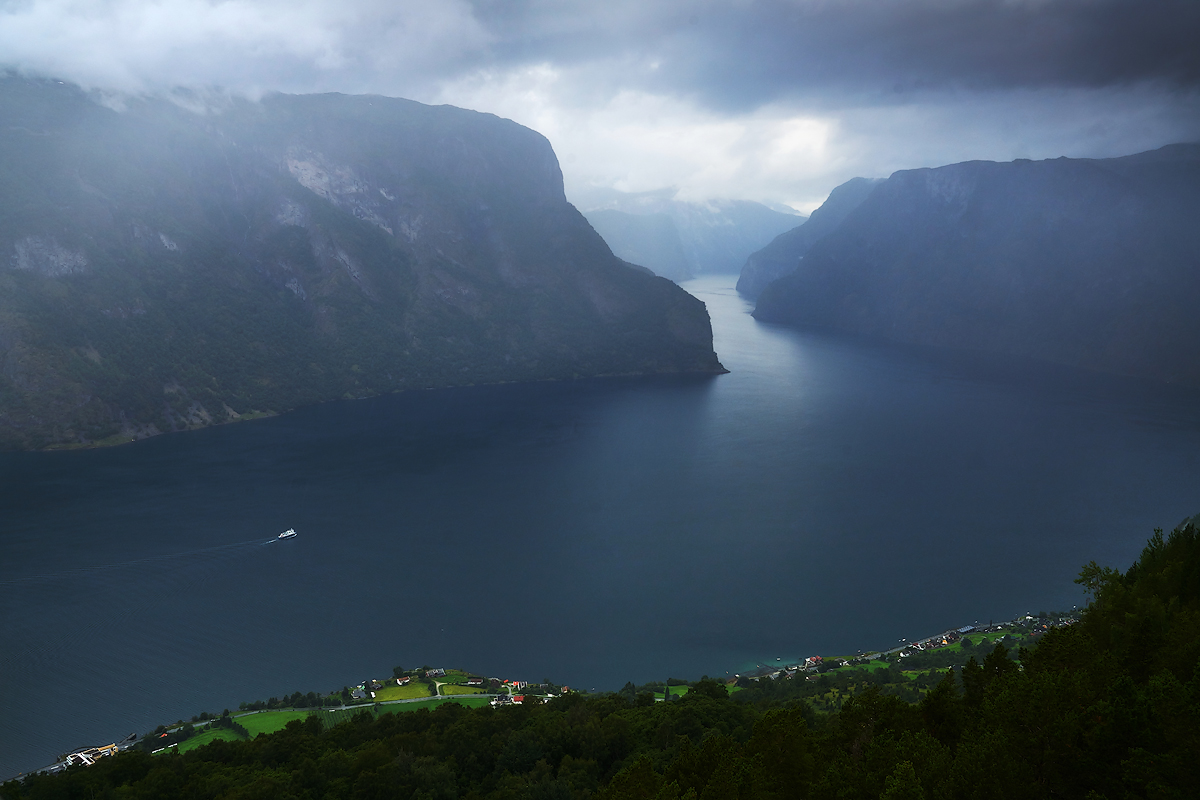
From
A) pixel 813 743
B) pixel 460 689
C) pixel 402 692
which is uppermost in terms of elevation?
pixel 813 743

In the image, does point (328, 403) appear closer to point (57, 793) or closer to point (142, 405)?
point (142, 405)

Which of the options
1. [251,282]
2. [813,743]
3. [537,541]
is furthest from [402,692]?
[251,282]

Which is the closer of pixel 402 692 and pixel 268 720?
pixel 268 720

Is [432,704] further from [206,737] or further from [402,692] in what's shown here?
[206,737]

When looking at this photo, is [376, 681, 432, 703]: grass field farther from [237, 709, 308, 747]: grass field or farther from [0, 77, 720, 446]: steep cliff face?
[0, 77, 720, 446]: steep cliff face

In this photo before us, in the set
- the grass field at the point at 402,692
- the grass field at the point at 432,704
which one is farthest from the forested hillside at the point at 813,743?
the grass field at the point at 402,692

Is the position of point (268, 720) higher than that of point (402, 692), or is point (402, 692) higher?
point (268, 720)

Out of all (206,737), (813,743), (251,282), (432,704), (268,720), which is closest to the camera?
(813,743)

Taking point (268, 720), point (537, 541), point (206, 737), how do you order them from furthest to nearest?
1. point (537, 541)
2. point (268, 720)
3. point (206, 737)
